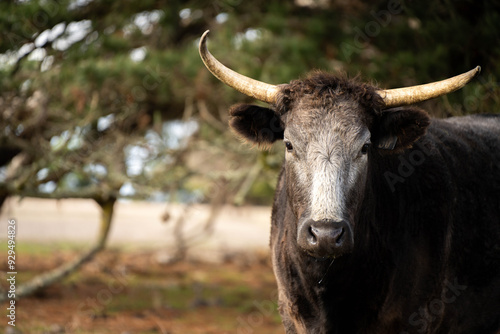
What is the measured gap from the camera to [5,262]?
1160 cm

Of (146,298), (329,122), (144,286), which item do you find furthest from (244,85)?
(144,286)

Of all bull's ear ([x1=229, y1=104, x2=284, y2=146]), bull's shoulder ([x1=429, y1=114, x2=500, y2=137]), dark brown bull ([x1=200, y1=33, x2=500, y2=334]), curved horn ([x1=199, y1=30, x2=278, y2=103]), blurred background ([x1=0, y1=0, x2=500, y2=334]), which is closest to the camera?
dark brown bull ([x1=200, y1=33, x2=500, y2=334])

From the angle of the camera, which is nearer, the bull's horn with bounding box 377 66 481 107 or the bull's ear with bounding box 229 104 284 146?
the bull's horn with bounding box 377 66 481 107

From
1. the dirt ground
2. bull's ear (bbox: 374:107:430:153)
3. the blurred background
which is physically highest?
bull's ear (bbox: 374:107:430:153)

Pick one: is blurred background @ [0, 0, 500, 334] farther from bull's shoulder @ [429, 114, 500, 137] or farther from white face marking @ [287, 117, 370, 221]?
white face marking @ [287, 117, 370, 221]

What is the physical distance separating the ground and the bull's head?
167 inches

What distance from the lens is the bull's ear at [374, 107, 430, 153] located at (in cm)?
393

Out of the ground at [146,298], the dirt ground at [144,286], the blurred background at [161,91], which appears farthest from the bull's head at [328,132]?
the ground at [146,298]

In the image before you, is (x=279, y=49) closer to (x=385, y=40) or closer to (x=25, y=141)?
(x=385, y=40)

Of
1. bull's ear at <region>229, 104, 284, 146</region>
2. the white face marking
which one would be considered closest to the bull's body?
the white face marking

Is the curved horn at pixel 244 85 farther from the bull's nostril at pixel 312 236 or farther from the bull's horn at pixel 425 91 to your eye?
the bull's nostril at pixel 312 236

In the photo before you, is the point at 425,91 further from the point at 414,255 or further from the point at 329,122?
the point at 414,255

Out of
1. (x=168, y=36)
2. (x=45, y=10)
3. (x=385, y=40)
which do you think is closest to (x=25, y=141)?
(x=45, y=10)

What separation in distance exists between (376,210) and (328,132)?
0.78m
